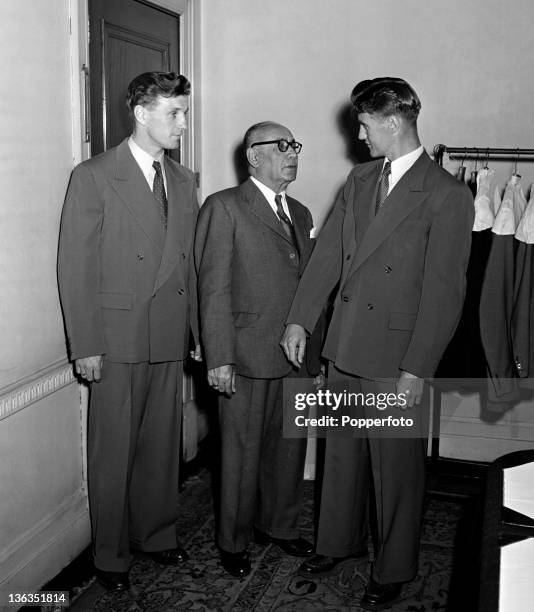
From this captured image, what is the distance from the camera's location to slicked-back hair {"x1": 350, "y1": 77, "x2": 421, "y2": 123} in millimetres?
2463

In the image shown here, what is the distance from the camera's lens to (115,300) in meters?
2.59

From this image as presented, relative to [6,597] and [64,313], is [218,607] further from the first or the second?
[64,313]

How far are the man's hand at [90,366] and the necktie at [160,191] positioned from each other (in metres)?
0.54

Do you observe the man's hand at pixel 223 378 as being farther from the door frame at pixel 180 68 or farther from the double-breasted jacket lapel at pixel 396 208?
the door frame at pixel 180 68

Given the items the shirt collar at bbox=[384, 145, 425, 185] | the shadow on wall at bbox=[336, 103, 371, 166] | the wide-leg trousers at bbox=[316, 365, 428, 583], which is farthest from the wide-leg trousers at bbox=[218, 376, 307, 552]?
the shadow on wall at bbox=[336, 103, 371, 166]

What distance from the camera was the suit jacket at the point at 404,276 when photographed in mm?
2430

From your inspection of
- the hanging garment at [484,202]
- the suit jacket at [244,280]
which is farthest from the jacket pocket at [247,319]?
the hanging garment at [484,202]

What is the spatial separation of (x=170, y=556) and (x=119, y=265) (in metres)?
1.13

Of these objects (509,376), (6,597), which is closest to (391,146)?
(509,376)

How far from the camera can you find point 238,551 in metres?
2.82

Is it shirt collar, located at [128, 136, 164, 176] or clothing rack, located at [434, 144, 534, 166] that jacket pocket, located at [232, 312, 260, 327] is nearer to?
shirt collar, located at [128, 136, 164, 176]

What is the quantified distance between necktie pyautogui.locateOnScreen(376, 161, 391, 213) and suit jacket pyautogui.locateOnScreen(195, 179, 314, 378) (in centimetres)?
40

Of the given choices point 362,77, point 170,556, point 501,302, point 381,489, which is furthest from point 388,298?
point 362,77

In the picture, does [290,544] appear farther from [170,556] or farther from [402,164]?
[402,164]
